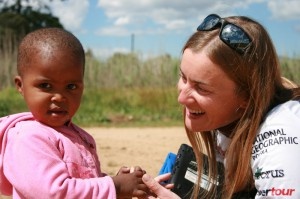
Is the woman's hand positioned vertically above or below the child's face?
below

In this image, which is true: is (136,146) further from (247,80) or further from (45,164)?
(45,164)

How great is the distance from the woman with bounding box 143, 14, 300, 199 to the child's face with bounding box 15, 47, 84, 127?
482 millimetres

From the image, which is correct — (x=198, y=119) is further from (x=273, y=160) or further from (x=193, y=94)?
(x=273, y=160)

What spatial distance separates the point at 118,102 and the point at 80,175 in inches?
403

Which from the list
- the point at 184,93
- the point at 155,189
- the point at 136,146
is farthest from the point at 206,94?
the point at 136,146

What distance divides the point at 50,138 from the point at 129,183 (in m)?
0.39

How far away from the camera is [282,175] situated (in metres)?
1.92

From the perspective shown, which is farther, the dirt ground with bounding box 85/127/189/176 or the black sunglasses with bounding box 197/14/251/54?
the dirt ground with bounding box 85/127/189/176

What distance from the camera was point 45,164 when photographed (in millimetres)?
1884

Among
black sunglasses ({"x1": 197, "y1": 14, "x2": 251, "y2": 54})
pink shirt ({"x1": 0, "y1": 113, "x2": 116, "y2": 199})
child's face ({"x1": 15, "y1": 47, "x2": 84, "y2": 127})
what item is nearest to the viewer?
pink shirt ({"x1": 0, "y1": 113, "x2": 116, "y2": 199})

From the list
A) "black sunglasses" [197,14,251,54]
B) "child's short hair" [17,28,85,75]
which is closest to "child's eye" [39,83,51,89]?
"child's short hair" [17,28,85,75]

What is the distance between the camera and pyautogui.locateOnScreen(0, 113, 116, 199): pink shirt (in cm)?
188

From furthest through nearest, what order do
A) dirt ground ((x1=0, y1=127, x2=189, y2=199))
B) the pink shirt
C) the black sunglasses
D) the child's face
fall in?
dirt ground ((x1=0, y1=127, x2=189, y2=199)) < the black sunglasses < the child's face < the pink shirt

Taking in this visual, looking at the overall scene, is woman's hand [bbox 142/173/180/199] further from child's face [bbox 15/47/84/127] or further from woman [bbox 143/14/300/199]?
child's face [bbox 15/47/84/127]
